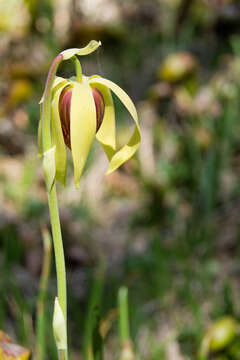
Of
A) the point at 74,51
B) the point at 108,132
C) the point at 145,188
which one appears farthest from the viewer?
the point at 145,188

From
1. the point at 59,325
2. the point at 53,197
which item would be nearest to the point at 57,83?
the point at 53,197

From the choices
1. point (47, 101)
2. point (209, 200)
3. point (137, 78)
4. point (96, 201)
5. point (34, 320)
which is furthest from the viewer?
point (137, 78)

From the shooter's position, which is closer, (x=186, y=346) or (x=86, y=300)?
(x=186, y=346)

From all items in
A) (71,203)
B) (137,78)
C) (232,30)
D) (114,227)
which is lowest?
(114,227)

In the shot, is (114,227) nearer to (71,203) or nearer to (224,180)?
(71,203)

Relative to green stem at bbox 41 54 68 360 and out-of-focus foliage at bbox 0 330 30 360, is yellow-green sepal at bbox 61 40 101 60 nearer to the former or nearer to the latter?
green stem at bbox 41 54 68 360

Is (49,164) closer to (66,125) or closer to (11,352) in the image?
(66,125)

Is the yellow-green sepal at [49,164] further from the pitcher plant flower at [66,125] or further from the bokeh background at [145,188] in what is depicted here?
the bokeh background at [145,188]

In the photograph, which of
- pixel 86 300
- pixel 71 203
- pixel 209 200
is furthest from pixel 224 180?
pixel 86 300
